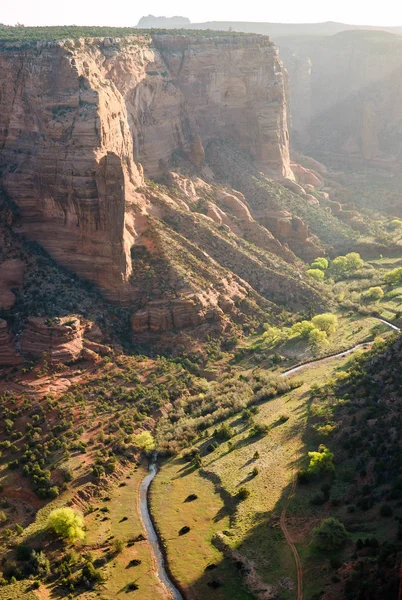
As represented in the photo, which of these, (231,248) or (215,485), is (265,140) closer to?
(231,248)

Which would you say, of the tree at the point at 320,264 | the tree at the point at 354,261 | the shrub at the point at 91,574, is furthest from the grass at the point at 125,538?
the tree at the point at 354,261

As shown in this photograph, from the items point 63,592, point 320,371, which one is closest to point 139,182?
point 320,371

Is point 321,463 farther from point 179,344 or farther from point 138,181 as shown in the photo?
point 138,181

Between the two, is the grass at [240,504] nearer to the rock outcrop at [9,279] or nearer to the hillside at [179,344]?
the hillside at [179,344]

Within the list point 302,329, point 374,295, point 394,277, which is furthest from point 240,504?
point 394,277

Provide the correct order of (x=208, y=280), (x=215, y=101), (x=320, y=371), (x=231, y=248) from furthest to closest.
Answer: (x=215, y=101) → (x=231, y=248) → (x=208, y=280) → (x=320, y=371)

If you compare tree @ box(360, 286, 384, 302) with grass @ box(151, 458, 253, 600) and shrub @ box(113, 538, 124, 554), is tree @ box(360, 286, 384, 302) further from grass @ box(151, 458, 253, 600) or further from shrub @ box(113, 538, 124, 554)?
shrub @ box(113, 538, 124, 554)
